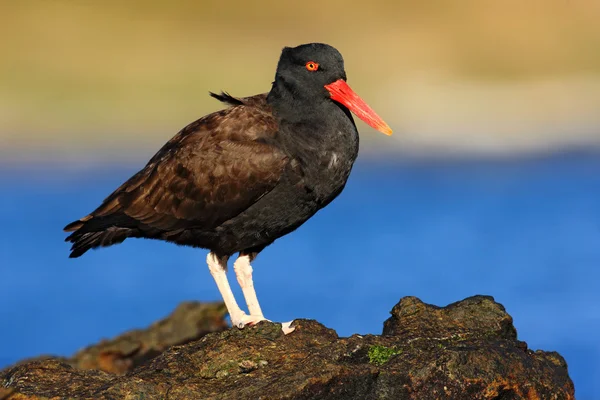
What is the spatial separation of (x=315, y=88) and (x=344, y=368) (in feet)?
12.7

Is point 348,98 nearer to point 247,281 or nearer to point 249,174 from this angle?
point 249,174

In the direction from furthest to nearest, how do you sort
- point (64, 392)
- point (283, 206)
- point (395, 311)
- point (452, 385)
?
point (283, 206) → point (395, 311) → point (64, 392) → point (452, 385)

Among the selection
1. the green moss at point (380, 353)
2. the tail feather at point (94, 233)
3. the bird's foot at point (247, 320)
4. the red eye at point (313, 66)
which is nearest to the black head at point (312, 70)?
the red eye at point (313, 66)

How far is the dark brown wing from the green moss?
100 inches

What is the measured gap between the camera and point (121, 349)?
13.2 m

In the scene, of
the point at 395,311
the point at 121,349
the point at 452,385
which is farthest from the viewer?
the point at 121,349

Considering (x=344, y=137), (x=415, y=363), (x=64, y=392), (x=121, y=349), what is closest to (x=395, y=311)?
(x=415, y=363)

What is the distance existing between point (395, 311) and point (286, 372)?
1786mm

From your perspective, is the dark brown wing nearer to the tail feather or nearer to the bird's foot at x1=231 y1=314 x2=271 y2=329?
the tail feather

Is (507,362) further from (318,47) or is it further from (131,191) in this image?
(131,191)

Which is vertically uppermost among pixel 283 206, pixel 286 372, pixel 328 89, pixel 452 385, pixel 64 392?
pixel 328 89

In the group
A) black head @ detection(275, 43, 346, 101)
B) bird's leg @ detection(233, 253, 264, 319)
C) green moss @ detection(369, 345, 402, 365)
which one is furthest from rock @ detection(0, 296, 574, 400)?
black head @ detection(275, 43, 346, 101)

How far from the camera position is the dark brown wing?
929cm

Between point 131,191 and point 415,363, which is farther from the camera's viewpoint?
point 131,191
